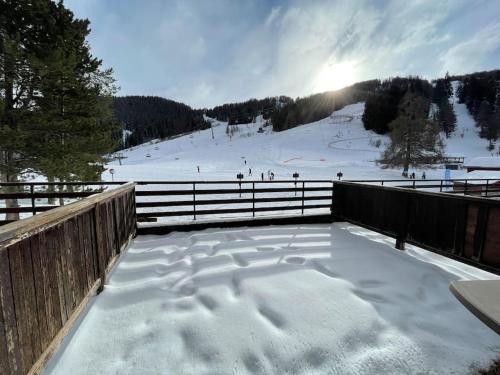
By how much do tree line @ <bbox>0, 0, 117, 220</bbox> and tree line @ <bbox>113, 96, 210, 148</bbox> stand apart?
4137 inches

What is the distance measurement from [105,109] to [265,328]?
13.8m

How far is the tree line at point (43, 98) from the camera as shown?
28.5ft

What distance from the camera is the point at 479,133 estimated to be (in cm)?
6181

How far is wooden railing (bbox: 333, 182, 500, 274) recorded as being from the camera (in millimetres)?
3330

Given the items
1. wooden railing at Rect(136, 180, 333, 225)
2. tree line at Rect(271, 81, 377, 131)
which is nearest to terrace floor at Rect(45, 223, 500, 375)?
wooden railing at Rect(136, 180, 333, 225)

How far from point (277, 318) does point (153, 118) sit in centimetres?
14797

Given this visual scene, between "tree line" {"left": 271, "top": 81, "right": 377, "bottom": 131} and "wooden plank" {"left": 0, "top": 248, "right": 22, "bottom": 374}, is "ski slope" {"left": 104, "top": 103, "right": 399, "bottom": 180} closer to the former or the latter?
"tree line" {"left": 271, "top": 81, "right": 377, "bottom": 131}

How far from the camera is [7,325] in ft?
4.99

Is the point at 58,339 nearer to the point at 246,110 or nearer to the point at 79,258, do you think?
the point at 79,258

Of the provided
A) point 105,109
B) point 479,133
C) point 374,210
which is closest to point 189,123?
point 479,133

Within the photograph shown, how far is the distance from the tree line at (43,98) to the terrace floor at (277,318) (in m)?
7.93

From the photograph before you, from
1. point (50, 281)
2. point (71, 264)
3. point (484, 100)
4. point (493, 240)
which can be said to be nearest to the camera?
point (50, 281)

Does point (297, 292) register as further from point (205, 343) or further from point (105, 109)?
point (105, 109)

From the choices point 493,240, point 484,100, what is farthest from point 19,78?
point 484,100
